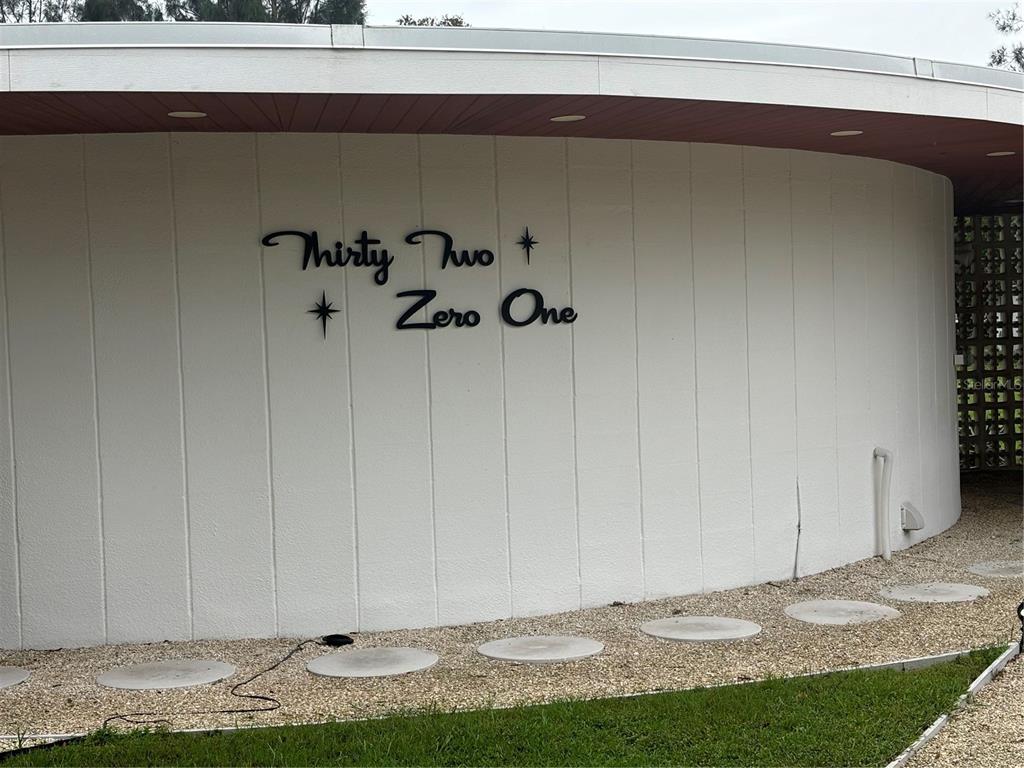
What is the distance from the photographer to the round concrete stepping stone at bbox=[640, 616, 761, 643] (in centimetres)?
638

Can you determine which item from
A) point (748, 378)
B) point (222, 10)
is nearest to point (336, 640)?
point (748, 378)

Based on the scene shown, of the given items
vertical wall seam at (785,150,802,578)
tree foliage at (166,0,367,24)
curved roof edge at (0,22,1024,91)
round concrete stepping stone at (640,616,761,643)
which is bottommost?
round concrete stepping stone at (640,616,761,643)

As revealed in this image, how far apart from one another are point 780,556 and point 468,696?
3.24 metres

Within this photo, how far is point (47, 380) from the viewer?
653 cm

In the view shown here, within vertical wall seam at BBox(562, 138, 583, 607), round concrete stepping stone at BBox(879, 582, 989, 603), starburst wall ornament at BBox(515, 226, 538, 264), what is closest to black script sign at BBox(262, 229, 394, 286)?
starburst wall ornament at BBox(515, 226, 538, 264)

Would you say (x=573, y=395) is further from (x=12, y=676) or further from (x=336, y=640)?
(x=12, y=676)

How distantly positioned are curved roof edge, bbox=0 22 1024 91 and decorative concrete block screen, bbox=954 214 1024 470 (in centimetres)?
764

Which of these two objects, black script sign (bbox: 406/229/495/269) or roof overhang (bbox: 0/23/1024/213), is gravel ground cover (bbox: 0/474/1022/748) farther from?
roof overhang (bbox: 0/23/1024/213)

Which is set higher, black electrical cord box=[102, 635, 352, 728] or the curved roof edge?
the curved roof edge

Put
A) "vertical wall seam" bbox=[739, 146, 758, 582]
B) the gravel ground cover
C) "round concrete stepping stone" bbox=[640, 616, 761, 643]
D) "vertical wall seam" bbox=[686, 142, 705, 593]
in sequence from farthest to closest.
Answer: "vertical wall seam" bbox=[739, 146, 758, 582], "vertical wall seam" bbox=[686, 142, 705, 593], "round concrete stepping stone" bbox=[640, 616, 761, 643], the gravel ground cover

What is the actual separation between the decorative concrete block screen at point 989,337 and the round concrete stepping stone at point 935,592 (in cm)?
630

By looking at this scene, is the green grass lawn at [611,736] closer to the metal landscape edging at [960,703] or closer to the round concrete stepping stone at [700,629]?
the metal landscape edging at [960,703]

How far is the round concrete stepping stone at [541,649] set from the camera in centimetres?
603

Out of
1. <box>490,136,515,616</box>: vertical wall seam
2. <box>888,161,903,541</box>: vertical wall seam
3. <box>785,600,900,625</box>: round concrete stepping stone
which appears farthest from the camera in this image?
<box>888,161,903,541</box>: vertical wall seam
